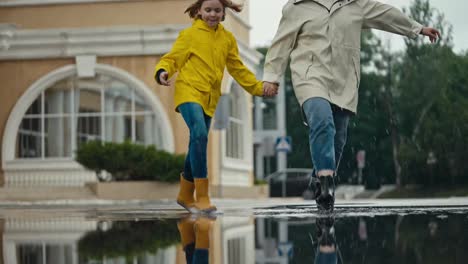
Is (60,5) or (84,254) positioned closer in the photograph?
(84,254)

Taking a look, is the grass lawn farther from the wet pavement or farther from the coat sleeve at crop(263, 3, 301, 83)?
the wet pavement

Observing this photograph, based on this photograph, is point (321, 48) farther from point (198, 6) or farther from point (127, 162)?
point (127, 162)

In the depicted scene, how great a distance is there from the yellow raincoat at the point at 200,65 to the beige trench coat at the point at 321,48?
1.64 ft

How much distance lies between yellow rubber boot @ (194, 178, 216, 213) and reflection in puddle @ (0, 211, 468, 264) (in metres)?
0.36

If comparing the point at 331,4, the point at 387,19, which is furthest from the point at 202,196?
the point at 387,19

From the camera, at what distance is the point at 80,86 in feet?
105

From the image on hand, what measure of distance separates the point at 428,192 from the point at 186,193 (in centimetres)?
4429

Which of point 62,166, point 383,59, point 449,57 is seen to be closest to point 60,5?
point 62,166

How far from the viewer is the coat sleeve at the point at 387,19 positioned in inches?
359

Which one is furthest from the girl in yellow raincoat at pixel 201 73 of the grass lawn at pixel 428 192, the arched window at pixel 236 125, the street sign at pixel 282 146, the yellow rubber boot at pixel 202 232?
the grass lawn at pixel 428 192

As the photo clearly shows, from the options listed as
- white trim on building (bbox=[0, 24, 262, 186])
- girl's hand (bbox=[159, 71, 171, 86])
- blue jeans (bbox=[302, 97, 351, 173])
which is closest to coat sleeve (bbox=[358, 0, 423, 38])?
blue jeans (bbox=[302, 97, 351, 173])

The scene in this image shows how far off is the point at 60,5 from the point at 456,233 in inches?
1049

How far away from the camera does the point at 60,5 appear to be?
105 ft

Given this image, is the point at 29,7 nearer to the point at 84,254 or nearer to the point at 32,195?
the point at 32,195
